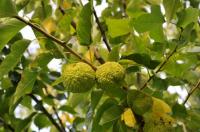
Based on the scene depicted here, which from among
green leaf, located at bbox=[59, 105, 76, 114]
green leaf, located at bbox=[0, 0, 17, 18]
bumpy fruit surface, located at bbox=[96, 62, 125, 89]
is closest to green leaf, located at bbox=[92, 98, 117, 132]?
bumpy fruit surface, located at bbox=[96, 62, 125, 89]

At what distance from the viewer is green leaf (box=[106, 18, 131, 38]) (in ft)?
5.65

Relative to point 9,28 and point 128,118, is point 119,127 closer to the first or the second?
point 128,118

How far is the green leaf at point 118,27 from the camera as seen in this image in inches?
67.8

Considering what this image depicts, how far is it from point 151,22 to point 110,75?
28 centimetres

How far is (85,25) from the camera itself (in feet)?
5.39

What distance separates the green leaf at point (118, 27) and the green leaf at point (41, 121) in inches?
33.6

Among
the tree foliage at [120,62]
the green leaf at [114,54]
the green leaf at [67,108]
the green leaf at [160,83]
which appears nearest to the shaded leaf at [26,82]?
the tree foliage at [120,62]

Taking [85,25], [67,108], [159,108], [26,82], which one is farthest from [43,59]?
[67,108]

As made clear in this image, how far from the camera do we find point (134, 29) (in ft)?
5.50

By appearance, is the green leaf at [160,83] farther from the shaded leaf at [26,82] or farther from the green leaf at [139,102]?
the shaded leaf at [26,82]

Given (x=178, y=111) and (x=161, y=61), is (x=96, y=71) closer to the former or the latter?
(x=161, y=61)

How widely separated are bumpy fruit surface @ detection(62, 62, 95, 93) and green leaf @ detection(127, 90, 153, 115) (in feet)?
0.51

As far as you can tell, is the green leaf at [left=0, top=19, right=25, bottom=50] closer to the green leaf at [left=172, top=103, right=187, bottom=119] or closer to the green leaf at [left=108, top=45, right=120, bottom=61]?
the green leaf at [left=108, top=45, right=120, bottom=61]

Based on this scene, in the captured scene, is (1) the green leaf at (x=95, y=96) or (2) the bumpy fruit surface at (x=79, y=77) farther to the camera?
(1) the green leaf at (x=95, y=96)
